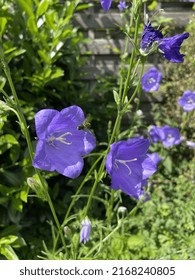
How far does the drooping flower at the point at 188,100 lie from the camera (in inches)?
108

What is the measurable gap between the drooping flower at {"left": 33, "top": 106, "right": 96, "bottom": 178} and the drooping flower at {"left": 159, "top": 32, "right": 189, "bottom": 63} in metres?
0.30

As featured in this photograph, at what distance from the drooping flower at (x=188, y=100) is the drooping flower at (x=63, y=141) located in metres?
1.77

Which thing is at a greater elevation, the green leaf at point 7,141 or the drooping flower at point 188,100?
the green leaf at point 7,141

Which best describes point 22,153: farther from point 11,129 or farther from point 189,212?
point 189,212

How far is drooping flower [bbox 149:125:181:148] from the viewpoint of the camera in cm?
285

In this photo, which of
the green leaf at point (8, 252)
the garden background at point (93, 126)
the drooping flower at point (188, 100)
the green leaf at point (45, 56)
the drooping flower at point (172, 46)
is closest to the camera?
the drooping flower at point (172, 46)

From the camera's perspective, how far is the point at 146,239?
212 cm

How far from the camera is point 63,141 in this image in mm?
1149

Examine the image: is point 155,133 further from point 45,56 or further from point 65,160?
point 65,160

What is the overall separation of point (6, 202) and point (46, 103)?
68 centimetres

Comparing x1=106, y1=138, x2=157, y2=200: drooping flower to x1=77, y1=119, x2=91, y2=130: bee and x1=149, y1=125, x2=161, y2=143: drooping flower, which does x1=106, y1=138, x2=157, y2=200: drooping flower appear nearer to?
x1=77, y1=119, x2=91, y2=130: bee

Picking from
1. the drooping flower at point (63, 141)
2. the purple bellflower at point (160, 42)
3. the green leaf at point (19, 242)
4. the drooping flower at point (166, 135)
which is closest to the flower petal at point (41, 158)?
the drooping flower at point (63, 141)

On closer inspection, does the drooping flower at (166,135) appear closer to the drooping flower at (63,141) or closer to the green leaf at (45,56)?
the green leaf at (45,56)

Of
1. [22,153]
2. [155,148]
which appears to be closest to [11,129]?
[22,153]
